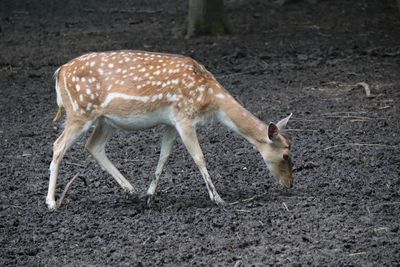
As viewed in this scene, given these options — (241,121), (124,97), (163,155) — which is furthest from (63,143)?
(241,121)

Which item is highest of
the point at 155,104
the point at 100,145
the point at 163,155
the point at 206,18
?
the point at 155,104

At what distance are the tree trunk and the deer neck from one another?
6934 millimetres

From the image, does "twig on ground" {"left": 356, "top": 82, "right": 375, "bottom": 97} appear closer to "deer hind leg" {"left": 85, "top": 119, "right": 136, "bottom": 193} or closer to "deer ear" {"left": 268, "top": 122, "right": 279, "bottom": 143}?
"deer ear" {"left": 268, "top": 122, "right": 279, "bottom": 143}

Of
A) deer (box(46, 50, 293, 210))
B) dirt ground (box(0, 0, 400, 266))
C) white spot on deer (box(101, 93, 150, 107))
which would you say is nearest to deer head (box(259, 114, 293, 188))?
deer (box(46, 50, 293, 210))

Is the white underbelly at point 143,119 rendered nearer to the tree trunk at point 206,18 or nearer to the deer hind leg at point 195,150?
the deer hind leg at point 195,150

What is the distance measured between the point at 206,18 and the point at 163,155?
700 centimetres

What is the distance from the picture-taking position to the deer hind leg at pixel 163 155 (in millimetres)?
7176

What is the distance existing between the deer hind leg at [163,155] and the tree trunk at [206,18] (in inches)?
266

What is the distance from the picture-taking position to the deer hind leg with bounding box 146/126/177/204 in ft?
23.5

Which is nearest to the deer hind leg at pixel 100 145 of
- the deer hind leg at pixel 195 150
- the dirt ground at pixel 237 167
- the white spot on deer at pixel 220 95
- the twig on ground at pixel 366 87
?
the dirt ground at pixel 237 167

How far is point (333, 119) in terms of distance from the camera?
9430mm

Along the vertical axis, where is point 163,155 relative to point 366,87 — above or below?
above

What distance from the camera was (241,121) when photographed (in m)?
7.12

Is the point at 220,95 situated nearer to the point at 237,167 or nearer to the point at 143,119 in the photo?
the point at 143,119
